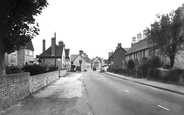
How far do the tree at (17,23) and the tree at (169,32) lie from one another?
19738 mm

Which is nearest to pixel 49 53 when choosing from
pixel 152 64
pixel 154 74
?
pixel 152 64

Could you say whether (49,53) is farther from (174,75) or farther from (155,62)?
(174,75)

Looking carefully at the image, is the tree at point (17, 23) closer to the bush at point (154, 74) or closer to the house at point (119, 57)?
the bush at point (154, 74)

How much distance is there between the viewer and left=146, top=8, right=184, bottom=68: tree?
23628 mm

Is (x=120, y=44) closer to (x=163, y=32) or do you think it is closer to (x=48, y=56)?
(x=48, y=56)

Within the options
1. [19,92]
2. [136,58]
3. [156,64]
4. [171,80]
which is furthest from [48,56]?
[19,92]

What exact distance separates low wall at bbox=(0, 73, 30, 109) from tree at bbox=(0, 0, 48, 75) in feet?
2.36

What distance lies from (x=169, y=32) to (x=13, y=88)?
22092 mm

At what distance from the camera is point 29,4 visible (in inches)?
330

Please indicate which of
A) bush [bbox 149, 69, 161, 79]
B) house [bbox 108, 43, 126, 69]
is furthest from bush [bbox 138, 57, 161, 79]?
house [bbox 108, 43, 126, 69]

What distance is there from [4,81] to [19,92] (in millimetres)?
1999

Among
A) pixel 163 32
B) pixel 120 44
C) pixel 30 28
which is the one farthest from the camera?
pixel 120 44

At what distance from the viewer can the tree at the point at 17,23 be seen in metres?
7.98

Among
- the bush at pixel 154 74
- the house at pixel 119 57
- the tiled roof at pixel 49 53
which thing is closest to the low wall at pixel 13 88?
the bush at pixel 154 74
